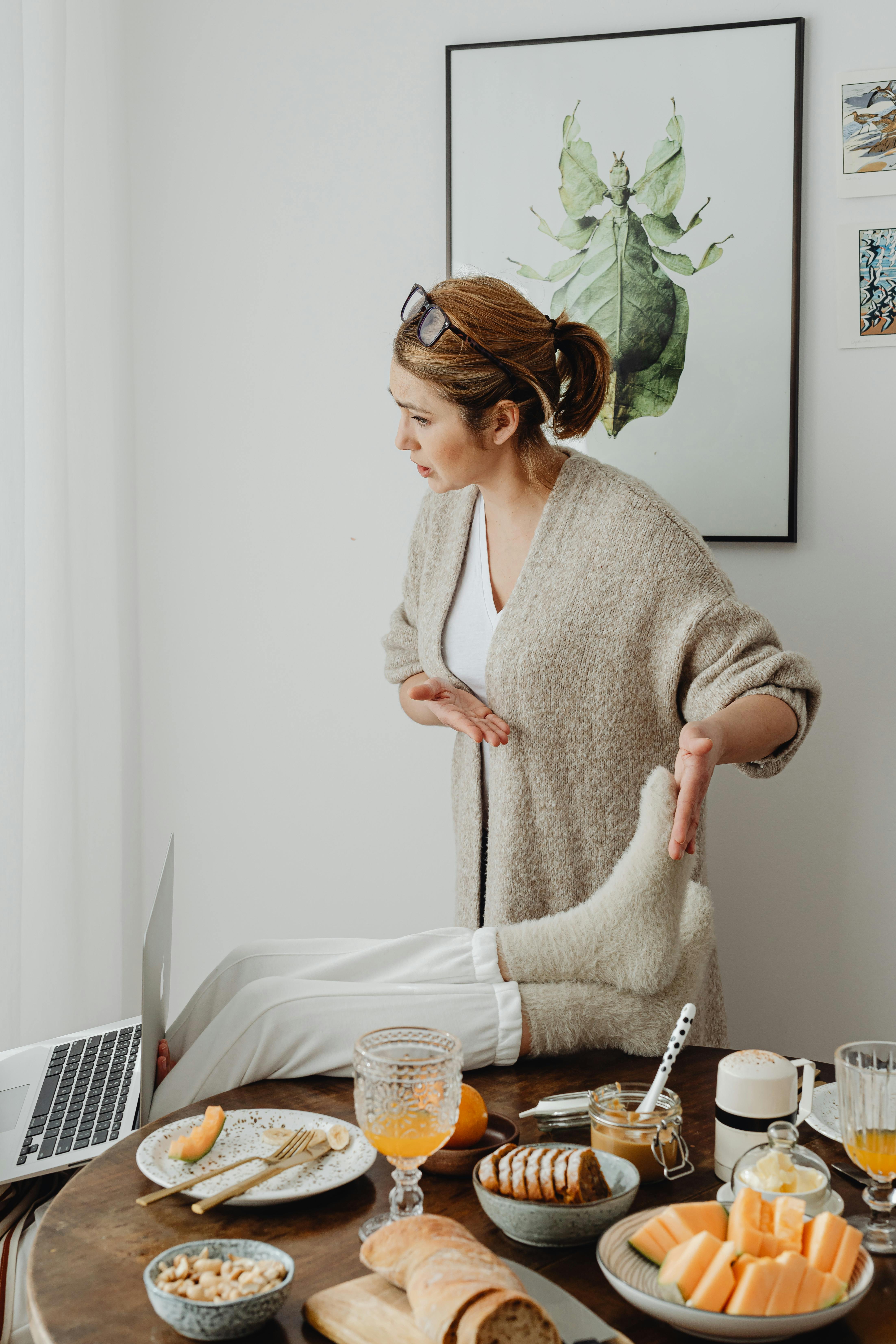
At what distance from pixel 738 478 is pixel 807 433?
13 cm

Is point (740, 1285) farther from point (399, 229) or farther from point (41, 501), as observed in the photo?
point (399, 229)

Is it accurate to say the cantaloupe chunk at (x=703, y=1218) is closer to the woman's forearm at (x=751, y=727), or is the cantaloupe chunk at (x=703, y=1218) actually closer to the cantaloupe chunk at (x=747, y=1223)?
the cantaloupe chunk at (x=747, y=1223)

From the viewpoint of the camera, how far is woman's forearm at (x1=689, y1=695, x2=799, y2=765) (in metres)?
1.31

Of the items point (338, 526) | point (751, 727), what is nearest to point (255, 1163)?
point (751, 727)

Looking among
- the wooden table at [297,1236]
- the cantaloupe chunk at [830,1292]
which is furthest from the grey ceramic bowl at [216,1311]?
the cantaloupe chunk at [830,1292]

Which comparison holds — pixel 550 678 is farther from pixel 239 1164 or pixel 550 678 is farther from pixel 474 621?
pixel 239 1164

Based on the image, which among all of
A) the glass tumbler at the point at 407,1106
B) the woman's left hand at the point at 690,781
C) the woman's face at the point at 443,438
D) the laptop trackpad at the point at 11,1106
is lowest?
the laptop trackpad at the point at 11,1106

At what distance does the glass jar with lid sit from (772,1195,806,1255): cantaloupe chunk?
0.16 metres

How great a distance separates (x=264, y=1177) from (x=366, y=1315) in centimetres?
19

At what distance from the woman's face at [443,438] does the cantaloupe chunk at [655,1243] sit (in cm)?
105

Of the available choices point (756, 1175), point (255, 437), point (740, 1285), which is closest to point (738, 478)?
point (255, 437)

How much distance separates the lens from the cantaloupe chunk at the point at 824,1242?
712 mm

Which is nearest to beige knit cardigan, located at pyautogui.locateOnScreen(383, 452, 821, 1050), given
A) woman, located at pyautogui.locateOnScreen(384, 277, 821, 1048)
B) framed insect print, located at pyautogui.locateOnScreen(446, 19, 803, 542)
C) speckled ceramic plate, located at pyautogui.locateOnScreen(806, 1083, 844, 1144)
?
woman, located at pyautogui.locateOnScreen(384, 277, 821, 1048)

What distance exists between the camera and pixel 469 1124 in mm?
924
